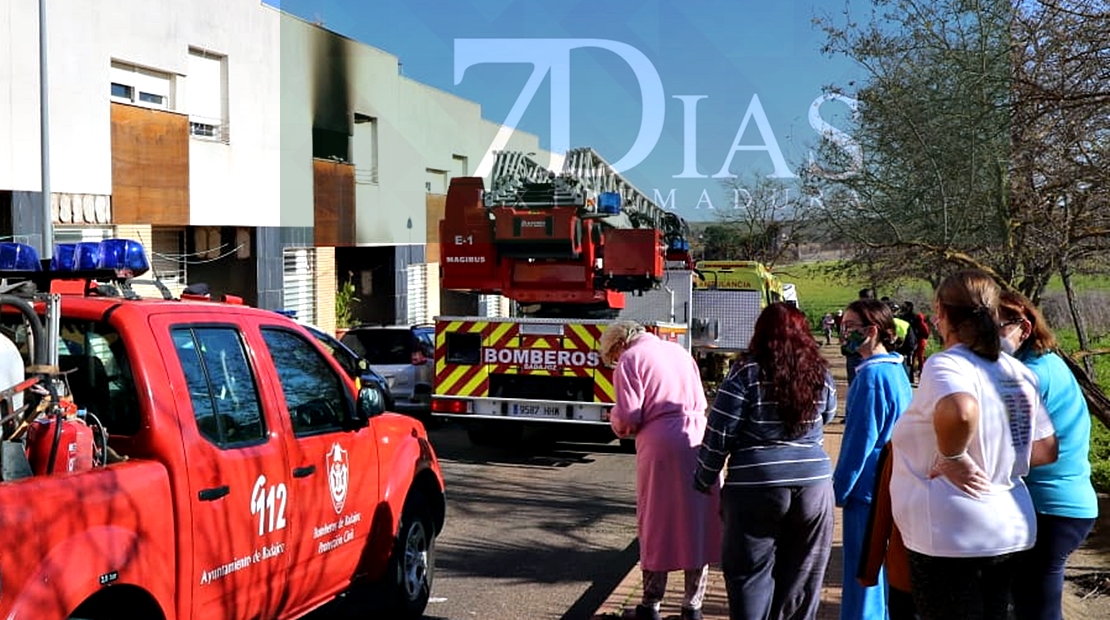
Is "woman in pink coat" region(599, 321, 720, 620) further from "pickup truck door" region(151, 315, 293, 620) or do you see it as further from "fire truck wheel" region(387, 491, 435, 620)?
"pickup truck door" region(151, 315, 293, 620)

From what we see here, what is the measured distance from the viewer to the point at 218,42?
20.5 meters

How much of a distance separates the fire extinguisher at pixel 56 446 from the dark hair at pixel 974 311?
3.06 m

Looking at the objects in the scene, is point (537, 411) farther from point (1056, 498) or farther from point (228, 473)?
point (1056, 498)

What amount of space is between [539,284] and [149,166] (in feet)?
28.2

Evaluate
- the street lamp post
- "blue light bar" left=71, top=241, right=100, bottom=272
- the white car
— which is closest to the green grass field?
the white car

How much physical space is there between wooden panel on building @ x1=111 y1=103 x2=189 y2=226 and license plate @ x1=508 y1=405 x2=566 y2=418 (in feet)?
29.3

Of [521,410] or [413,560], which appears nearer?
[413,560]

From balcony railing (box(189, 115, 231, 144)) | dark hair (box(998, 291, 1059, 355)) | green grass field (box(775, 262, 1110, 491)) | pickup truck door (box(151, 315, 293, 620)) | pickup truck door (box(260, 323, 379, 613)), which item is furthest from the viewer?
balcony railing (box(189, 115, 231, 144))

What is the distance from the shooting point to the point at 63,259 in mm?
5039

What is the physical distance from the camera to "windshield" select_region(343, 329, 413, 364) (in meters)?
15.4

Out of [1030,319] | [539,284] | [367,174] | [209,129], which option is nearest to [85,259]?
[1030,319]

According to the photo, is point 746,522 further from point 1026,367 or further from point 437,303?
A: point 437,303

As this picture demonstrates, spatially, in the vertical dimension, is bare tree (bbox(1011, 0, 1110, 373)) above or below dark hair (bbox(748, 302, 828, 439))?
above

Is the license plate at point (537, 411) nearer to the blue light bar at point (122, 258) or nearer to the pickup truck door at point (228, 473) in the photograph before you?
the pickup truck door at point (228, 473)
